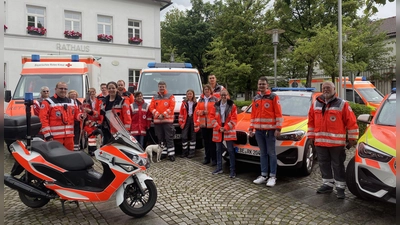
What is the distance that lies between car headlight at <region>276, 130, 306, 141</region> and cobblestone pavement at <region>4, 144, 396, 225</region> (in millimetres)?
785

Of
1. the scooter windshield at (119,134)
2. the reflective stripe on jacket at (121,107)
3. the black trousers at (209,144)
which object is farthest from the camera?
the black trousers at (209,144)

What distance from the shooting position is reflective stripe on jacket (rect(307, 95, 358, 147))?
4.88m

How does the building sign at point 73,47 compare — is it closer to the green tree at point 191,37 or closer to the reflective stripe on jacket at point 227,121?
the green tree at point 191,37

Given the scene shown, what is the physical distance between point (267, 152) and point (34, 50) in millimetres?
17997

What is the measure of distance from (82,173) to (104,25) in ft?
63.7

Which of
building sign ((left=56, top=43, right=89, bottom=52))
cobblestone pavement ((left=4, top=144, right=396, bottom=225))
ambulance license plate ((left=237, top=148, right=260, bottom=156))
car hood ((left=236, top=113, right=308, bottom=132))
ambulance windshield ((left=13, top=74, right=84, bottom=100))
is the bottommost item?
cobblestone pavement ((left=4, top=144, right=396, bottom=225))

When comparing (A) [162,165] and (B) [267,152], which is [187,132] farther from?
(B) [267,152]

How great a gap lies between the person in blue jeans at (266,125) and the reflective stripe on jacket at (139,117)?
287 cm

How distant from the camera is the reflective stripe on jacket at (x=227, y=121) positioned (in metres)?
6.18

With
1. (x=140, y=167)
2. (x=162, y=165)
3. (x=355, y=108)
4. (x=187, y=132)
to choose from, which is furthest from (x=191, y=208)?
(x=355, y=108)

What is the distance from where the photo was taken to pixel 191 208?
4699 mm

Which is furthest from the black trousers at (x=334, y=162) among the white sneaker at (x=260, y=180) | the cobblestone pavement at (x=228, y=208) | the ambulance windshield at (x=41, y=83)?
the ambulance windshield at (x=41, y=83)

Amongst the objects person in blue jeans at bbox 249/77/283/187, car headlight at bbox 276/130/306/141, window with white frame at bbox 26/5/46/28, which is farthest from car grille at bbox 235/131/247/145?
window with white frame at bbox 26/5/46/28

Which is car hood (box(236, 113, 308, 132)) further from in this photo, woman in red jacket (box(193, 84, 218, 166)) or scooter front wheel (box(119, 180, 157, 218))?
scooter front wheel (box(119, 180, 157, 218))
